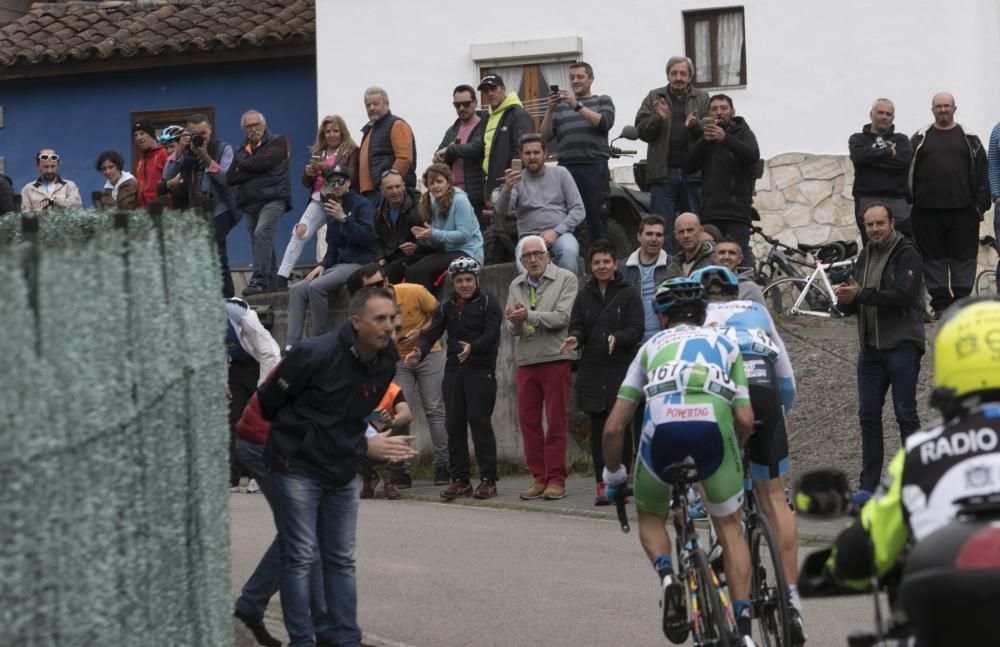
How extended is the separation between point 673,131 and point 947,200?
8.56 ft

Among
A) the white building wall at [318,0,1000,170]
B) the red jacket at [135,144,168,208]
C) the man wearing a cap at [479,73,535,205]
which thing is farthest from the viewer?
the white building wall at [318,0,1000,170]

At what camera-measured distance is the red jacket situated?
773 inches

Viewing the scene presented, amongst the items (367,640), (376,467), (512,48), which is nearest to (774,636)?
(367,640)

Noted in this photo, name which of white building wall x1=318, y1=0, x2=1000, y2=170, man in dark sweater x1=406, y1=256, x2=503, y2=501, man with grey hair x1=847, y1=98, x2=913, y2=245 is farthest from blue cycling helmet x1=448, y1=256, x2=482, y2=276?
white building wall x1=318, y1=0, x2=1000, y2=170

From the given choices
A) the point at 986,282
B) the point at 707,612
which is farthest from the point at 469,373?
the point at 986,282

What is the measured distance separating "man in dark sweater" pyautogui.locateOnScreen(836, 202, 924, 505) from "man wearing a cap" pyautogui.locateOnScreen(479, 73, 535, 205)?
4.45m

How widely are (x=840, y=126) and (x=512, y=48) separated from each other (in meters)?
4.38

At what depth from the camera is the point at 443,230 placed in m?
16.6

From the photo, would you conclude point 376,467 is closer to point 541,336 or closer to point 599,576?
point 541,336

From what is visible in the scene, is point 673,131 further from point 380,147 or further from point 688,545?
point 688,545

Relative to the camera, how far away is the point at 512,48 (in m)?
24.2

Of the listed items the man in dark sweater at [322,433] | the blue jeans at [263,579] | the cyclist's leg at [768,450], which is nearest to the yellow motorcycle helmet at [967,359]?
the man in dark sweater at [322,433]

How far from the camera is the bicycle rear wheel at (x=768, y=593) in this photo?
29.4 feet

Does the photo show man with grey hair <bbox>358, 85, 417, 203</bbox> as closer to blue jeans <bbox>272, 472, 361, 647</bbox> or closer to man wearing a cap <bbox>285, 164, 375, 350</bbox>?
man wearing a cap <bbox>285, 164, 375, 350</bbox>
